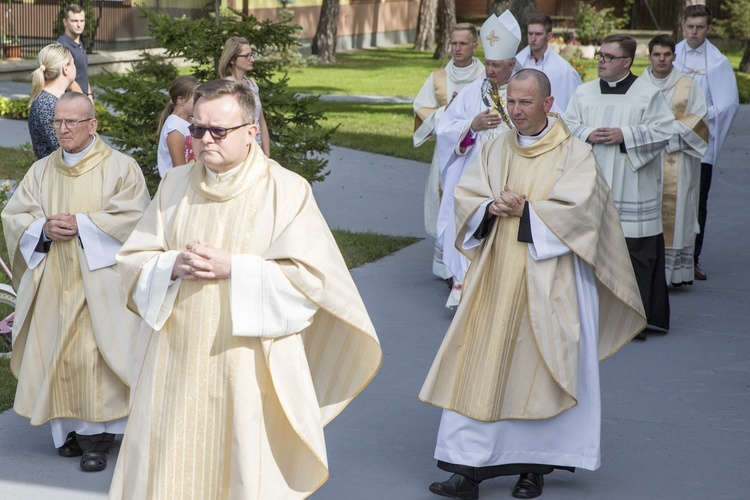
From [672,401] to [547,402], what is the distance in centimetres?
177

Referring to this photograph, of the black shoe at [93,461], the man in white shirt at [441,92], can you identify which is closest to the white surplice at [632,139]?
the man in white shirt at [441,92]

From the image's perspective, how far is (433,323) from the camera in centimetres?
811

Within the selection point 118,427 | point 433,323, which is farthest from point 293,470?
point 433,323

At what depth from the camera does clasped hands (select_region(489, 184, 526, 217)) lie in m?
5.04

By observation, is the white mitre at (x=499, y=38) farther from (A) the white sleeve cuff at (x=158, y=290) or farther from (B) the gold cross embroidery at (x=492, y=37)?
(A) the white sleeve cuff at (x=158, y=290)

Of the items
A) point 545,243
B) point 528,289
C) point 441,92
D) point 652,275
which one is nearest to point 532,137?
point 545,243

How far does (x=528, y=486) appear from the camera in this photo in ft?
17.0

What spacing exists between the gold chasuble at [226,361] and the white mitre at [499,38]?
356 centimetres

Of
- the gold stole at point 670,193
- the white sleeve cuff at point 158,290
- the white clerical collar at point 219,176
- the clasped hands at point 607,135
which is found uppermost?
the white clerical collar at point 219,176

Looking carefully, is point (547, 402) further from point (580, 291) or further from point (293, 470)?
point (293, 470)

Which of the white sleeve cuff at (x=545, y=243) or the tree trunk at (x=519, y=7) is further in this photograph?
the tree trunk at (x=519, y=7)

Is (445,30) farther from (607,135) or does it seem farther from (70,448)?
(70,448)

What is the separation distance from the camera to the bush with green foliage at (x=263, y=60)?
10.0 m

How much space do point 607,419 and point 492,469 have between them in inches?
53.6
